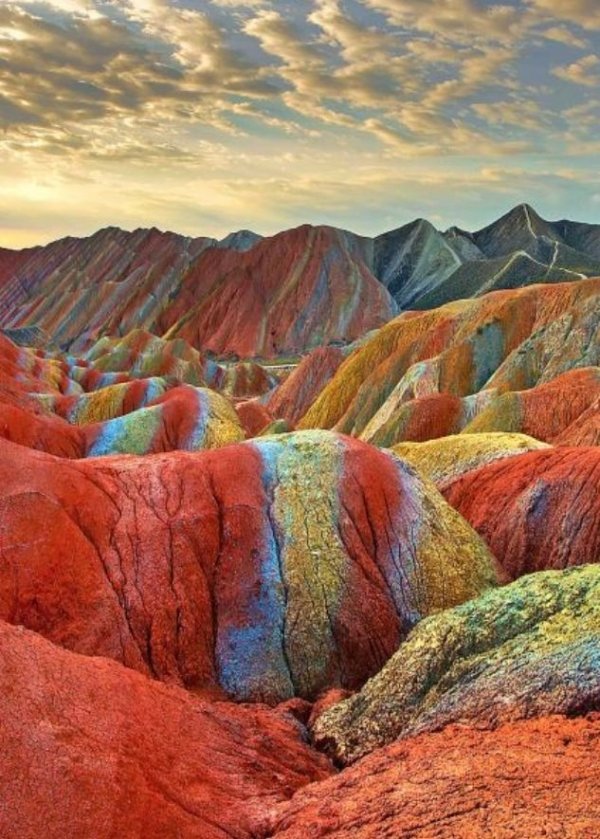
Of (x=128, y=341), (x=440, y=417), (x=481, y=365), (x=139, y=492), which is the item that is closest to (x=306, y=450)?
(x=139, y=492)

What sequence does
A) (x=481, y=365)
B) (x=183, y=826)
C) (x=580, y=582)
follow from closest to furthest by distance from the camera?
(x=183, y=826) < (x=580, y=582) < (x=481, y=365)

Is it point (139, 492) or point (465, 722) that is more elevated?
point (139, 492)

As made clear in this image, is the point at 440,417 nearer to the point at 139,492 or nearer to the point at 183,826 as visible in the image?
the point at 139,492

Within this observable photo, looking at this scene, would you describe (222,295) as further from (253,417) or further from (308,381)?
(253,417)

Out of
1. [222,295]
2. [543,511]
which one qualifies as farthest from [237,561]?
[222,295]

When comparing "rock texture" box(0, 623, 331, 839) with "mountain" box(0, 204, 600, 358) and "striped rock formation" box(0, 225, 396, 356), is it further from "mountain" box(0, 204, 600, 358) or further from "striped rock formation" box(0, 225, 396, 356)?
"striped rock formation" box(0, 225, 396, 356)

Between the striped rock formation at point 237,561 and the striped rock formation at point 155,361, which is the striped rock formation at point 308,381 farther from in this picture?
the striped rock formation at point 237,561
